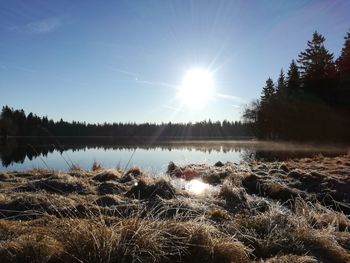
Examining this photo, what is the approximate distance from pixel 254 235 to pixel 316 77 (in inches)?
1832

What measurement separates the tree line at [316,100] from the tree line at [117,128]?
134 ft

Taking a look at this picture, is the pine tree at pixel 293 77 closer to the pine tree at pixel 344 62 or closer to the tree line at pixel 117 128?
the pine tree at pixel 344 62

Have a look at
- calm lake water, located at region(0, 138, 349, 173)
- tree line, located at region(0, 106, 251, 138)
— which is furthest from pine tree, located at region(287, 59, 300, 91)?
tree line, located at region(0, 106, 251, 138)

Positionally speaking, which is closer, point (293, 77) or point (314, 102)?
point (314, 102)

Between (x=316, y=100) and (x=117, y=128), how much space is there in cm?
10394

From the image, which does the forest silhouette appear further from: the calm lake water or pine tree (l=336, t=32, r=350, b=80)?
the calm lake water

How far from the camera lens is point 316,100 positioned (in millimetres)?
46750

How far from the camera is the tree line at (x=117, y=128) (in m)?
102

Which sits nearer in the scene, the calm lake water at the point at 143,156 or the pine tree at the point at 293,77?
the calm lake water at the point at 143,156

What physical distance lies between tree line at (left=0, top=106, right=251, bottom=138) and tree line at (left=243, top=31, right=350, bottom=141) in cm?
4095

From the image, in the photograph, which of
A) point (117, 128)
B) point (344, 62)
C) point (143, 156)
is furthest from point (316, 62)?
point (117, 128)

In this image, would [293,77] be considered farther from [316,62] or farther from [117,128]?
[117,128]

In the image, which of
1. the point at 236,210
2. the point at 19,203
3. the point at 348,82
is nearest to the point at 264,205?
the point at 236,210

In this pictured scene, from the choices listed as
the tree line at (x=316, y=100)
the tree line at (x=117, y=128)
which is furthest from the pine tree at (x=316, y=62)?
the tree line at (x=117, y=128)
